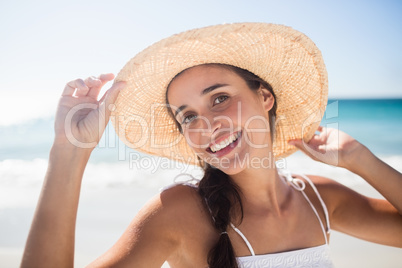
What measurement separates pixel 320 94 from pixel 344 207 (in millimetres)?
872

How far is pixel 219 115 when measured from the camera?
2092 mm

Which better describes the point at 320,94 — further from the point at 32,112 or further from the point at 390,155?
the point at 32,112

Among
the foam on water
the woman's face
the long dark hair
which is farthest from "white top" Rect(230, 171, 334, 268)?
the foam on water

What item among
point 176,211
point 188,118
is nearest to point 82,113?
point 188,118

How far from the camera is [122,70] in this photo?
2047 mm

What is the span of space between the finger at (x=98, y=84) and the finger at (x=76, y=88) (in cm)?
5

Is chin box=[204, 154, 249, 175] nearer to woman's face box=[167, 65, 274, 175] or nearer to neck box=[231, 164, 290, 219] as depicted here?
woman's face box=[167, 65, 274, 175]

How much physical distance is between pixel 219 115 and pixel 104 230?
3.28 metres

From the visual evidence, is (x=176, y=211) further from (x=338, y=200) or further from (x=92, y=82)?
(x=338, y=200)

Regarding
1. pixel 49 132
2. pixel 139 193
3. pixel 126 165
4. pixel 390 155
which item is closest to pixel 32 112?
pixel 49 132

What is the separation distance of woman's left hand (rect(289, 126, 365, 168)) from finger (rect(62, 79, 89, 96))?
1.72 metres

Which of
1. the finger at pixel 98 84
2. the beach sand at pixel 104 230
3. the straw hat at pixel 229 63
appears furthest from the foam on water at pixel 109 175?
the finger at pixel 98 84

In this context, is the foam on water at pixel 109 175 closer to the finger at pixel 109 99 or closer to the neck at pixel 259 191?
the neck at pixel 259 191

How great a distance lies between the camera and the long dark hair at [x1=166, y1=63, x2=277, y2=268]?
1.93 metres
